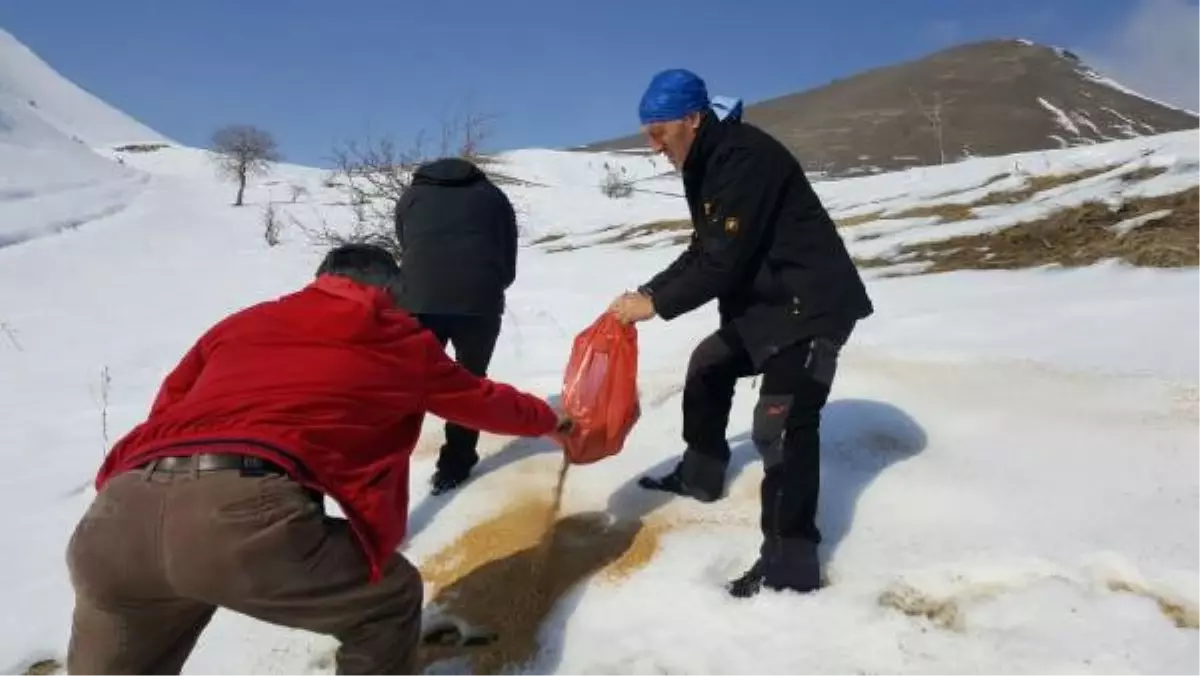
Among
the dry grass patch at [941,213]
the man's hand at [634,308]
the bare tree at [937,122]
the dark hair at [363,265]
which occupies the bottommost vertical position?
the man's hand at [634,308]

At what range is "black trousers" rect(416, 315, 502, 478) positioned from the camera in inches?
173

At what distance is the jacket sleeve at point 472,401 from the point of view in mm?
2396

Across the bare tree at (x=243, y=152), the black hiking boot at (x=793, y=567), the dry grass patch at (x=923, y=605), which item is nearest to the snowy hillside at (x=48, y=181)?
the bare tree at (x=243, y=152)

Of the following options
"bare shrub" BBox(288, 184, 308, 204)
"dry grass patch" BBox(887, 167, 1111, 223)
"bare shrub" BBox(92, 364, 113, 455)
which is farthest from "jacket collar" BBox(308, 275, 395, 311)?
"bare shrub" BBox(288, 184, 308, 204)

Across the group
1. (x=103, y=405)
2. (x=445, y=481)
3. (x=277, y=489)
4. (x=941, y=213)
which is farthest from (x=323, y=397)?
(x=941, y=213)

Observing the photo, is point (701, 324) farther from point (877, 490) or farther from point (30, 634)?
point (30, 634)

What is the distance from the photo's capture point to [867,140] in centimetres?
5684

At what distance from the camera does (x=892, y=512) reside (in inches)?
142

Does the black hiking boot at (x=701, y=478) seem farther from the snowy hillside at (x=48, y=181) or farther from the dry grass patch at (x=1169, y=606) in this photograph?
the snowy hillside at (x=48, y=181)

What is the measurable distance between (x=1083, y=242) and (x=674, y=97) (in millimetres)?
6054

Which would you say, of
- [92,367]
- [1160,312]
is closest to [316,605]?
[1160,312]

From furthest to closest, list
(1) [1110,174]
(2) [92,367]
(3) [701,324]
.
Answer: (1) [1110,174] < (2) [92,367] < (3) [701,324]

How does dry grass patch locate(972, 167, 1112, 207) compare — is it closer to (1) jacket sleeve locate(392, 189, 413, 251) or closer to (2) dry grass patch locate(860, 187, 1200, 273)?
(2) dry grass patch locate(860, 187, 1200, 273)

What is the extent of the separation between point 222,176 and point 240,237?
93.0ft
